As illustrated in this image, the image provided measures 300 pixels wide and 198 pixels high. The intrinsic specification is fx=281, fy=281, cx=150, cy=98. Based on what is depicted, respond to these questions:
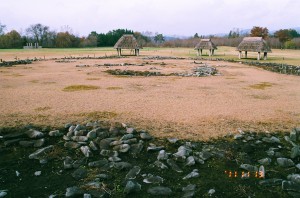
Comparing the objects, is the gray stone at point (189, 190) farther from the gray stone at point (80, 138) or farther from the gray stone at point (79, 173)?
the gray stone at point (80, 138)

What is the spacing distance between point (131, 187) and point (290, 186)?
3188mm

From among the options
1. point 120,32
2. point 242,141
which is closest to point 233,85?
point 242,141

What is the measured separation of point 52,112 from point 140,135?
428 centimetres

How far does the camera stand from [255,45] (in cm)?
4009

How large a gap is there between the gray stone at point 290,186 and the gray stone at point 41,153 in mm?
5539

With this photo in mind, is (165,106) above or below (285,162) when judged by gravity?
above

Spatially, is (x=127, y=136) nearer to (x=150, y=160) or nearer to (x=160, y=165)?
(x=150, y=160)

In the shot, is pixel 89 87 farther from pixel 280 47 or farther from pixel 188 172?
pixel 280 47

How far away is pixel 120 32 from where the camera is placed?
91.1 metres

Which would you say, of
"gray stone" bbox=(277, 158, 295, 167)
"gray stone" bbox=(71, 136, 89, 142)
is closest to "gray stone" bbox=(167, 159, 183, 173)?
"gray stone" bbox=(277, 158, 295, 167)

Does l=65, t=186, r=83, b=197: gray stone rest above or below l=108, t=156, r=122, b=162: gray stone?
below

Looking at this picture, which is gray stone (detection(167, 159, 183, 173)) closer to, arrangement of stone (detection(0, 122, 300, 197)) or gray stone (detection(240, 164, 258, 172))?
arrangement of stone (detection(0, 122, 300, 197))

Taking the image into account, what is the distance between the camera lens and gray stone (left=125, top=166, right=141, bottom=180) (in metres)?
6.10

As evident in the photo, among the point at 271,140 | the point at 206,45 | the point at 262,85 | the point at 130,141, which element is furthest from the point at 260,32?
the point at 130,141
